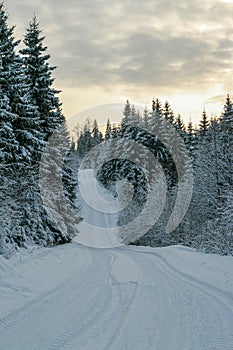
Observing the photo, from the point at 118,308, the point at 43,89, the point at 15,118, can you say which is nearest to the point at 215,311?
the point at 118,308

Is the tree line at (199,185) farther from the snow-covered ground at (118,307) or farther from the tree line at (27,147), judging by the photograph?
the tree line at (27,147)

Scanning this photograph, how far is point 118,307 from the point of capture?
22.6ft

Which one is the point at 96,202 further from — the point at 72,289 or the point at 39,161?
the point at 72,289

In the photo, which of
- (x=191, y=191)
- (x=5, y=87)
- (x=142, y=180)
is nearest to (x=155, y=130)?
(x=142, y=180)

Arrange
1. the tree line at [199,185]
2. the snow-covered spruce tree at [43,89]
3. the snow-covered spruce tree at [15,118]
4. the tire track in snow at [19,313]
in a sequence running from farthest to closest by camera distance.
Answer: the snow-covered spruce tree at [43,89] < the tree line at [199,185] < the snow-covered spruce tree at [15,118] < the tire track in snow at [19,313]

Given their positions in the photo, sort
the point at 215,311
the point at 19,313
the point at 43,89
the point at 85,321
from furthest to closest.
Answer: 1. the point at 43,89
2. the point at 19,313
3. the point at 215,311
4. the point at 85,321

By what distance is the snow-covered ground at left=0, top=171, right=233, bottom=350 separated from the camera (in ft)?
16.5

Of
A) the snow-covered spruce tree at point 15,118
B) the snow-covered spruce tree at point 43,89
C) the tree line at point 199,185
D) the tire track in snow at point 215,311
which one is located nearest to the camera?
Answer: the tire track in snow at point 215,311

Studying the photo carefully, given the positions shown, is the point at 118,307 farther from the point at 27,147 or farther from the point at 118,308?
the point at 27,147

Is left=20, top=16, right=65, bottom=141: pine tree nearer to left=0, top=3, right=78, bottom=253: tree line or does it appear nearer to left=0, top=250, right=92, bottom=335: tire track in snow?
left=0, top=3, right=78, bottom=253: tree line

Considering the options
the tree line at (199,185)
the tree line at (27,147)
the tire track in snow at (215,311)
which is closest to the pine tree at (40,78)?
the tree line at (27,147)

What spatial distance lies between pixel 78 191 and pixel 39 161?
5002 centimetres

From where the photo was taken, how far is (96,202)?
61.6 metres

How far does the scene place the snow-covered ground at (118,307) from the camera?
502cm
